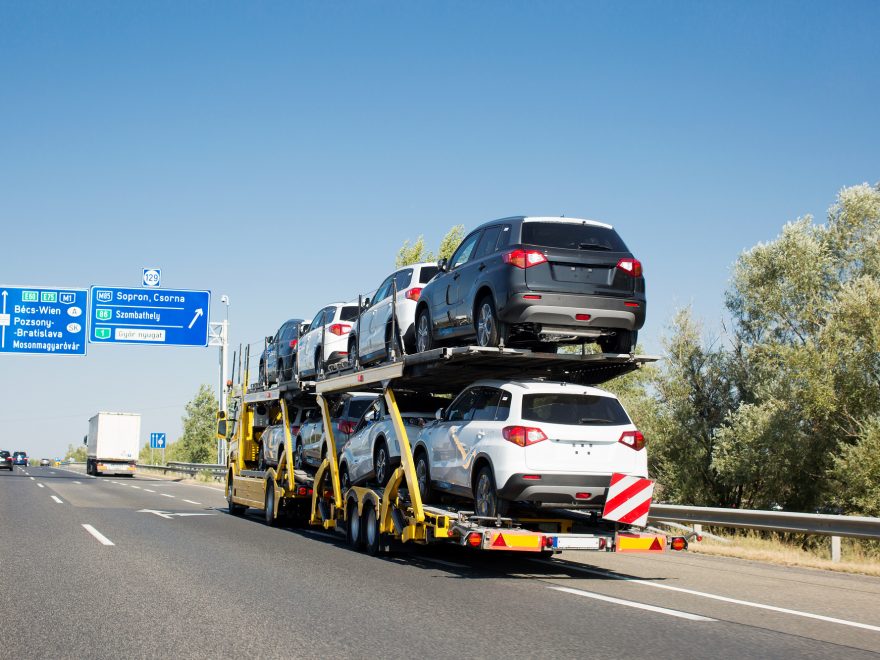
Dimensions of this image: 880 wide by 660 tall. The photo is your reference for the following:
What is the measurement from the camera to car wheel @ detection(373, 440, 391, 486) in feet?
45.1

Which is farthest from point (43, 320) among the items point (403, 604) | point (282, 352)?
point (403, 604)

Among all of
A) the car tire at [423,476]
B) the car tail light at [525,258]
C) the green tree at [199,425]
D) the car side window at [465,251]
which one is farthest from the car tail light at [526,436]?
the green tree at [199,425]

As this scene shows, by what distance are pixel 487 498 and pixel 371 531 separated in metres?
3.27

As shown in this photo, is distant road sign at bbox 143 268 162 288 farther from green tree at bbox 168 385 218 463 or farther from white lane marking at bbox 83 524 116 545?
green tree at bbox 168 385 218 463

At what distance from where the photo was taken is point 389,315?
14812mm

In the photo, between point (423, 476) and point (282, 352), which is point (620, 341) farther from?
point (282, 352)

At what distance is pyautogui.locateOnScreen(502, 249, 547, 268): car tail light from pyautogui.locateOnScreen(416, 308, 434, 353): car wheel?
8.14 feet

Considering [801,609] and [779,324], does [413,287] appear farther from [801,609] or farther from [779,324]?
[779,324]

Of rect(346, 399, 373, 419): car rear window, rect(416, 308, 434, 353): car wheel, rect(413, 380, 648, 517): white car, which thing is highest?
rect(416, 308, 434, 353): car wheel

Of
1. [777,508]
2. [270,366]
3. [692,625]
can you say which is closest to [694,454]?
[777,508]

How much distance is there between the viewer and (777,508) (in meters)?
28.2

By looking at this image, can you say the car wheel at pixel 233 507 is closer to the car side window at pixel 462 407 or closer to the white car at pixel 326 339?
the white car at pixel 326 339

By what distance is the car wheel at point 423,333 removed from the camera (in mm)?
13422

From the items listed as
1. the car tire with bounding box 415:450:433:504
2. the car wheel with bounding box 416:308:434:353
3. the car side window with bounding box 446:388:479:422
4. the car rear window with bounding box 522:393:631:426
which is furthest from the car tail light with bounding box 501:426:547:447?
the car wheel with bounding box 416:308:434:353
